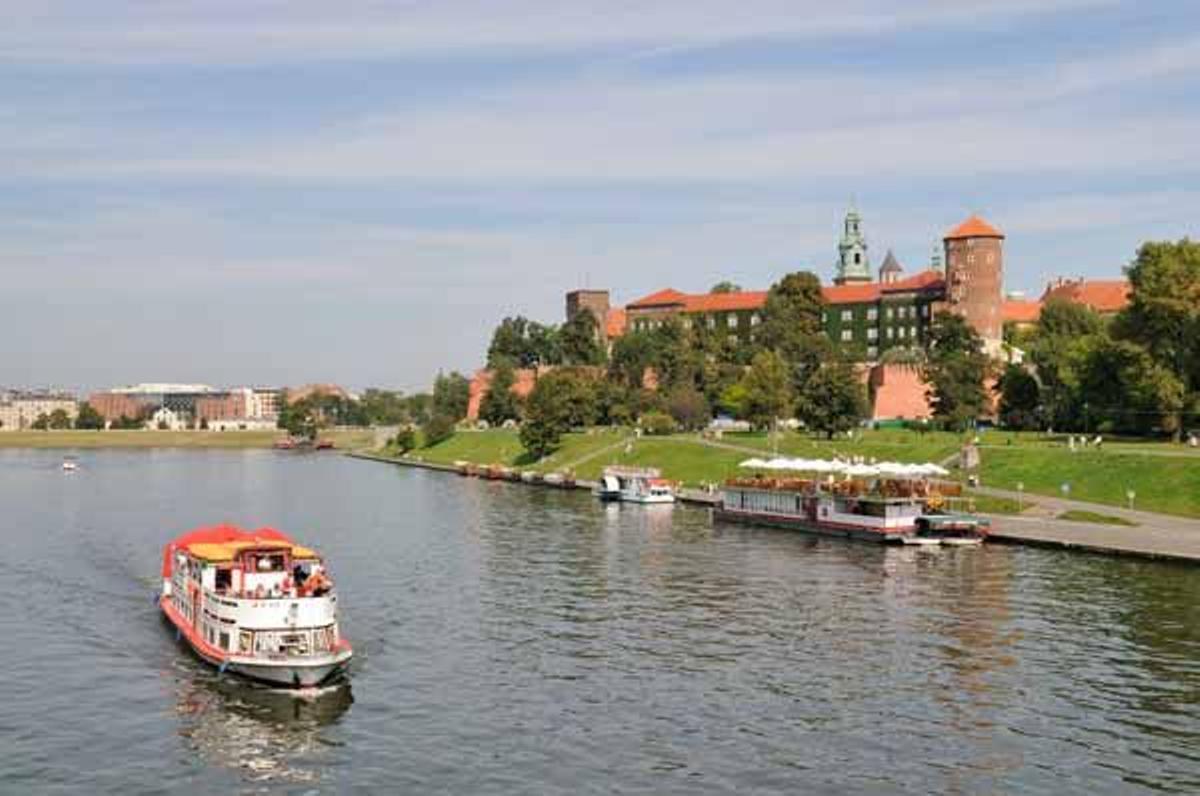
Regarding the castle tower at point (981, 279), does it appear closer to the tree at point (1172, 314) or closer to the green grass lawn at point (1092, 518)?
the tree at point (1172, 314)

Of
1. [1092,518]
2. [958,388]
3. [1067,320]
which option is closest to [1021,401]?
[958,388]

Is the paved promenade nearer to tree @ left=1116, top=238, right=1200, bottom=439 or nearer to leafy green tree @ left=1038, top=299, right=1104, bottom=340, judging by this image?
tree @ left=1116, top=238, right=1200, bottom=439

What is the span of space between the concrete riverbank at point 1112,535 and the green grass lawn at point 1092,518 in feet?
1.96

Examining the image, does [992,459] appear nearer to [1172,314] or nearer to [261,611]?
[1172,314]

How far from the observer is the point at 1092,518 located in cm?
8694

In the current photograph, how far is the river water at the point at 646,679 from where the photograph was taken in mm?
38844

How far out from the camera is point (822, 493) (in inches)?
3868

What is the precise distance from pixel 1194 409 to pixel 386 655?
80.9 m

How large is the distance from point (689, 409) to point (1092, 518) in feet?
313

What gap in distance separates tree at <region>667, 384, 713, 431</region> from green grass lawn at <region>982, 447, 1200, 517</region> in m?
70.0

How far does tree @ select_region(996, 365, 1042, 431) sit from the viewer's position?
14750 cm

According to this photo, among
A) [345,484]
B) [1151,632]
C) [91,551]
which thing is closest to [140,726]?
[1151,632]

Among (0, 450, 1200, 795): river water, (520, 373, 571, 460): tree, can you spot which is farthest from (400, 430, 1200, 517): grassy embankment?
(0, 450, 1200, 795): river water

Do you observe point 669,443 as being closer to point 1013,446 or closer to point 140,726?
point 1013,446
